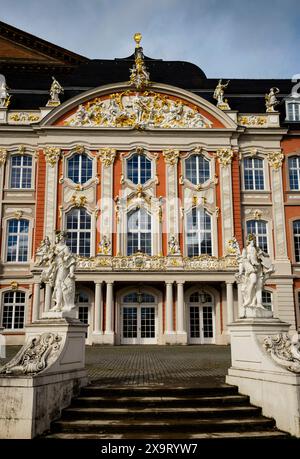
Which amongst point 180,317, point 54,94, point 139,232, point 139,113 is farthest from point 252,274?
point 54,94

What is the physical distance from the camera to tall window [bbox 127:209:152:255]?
25.0 metres

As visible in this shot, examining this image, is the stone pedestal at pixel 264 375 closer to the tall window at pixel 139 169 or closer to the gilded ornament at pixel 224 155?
the tall window at pixel 139 169

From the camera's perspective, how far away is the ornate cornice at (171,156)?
86.4 ft

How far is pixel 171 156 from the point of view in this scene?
26.4 m

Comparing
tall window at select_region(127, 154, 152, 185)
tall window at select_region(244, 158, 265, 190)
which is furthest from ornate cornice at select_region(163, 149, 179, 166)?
tall window at select_region(244, 158, 265, 190)

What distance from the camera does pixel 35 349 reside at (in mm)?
7727

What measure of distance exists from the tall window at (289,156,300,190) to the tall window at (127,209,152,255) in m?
8.84

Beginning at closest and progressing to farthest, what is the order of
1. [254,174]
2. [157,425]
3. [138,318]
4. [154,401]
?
1. [157,425]
2. [154,401]
3. [138,318]
4. [254,174]

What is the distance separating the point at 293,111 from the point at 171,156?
8.85m

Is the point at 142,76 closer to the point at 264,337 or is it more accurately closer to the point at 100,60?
the point at 100,60

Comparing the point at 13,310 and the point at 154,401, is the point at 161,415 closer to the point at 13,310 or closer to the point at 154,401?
the point at 154,401

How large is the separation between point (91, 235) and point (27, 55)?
19.7 m

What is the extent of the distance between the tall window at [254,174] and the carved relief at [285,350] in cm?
1956
